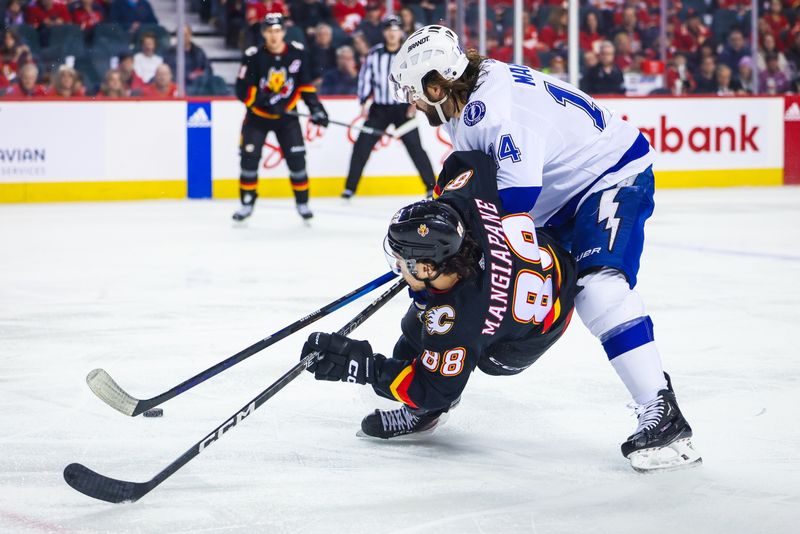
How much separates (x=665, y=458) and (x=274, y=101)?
5684mm

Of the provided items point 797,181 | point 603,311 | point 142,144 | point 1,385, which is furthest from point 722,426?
point 797,181

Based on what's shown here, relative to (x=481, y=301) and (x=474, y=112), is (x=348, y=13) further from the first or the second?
(x=481, y=301)

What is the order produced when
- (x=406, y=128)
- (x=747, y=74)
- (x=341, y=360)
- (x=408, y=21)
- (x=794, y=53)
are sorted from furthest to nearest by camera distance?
1. (x=794, y=53)
2. (x=747, y=74)
3. (x=408, y=21)
4. (x=406, y=128)
5. (x=341, y=360)

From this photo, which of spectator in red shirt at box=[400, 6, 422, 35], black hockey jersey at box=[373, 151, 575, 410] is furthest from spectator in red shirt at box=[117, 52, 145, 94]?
black hockey jersey at box=[373, 151, 575, 410]

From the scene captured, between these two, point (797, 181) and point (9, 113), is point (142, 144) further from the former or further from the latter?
point (797, 181)

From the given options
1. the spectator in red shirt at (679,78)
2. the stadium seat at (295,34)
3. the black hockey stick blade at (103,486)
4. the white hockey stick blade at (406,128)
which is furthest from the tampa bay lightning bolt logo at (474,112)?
the spectator in red shirt at (679,78)

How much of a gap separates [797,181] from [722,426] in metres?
9.12

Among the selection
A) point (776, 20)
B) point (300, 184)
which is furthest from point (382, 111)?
point (776, 20)

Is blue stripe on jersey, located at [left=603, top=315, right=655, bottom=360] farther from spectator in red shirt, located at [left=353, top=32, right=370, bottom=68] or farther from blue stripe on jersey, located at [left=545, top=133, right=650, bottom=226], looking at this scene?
spectator in red shirt, located at [left=353, top=32, right=370, bottom=68]

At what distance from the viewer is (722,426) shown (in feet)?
9.86

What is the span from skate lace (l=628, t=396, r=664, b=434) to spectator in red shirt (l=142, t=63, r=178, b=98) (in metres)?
7.79

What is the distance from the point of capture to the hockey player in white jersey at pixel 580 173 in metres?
2.64

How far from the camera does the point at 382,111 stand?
31.7ft

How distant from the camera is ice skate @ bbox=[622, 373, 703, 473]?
8.57ft
